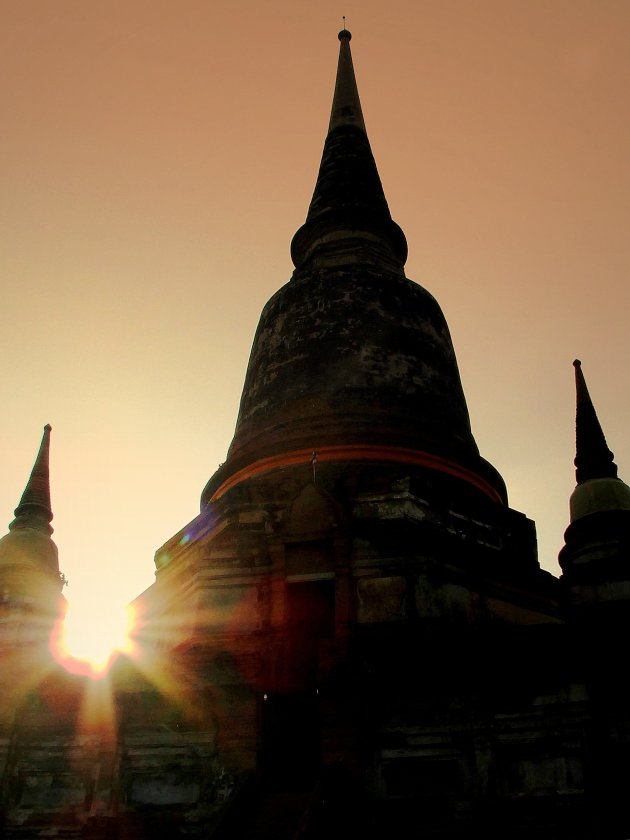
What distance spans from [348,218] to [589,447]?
21.3ft

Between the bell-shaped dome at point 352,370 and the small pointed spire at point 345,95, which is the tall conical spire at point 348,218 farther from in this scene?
the small pointed spire at point 345,95

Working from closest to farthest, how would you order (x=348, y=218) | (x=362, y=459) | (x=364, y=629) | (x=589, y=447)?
1. (x=364, y=629)
2. (x=362, y=459)
3. (x=589, y=447)
4. (x=348, y=218)

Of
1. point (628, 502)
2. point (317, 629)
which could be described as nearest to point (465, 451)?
point (628, 502)

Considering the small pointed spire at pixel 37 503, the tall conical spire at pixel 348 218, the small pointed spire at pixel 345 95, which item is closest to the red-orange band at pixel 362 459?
the small pointed spire at pixel 37 503

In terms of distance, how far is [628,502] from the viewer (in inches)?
605

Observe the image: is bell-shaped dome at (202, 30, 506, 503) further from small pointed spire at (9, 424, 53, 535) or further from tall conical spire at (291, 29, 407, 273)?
small pointed spire at (9, 424, 53, 535)

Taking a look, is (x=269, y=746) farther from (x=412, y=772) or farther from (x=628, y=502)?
(x=628, y=502)

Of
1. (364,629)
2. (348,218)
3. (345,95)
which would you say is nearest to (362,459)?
(364,629)

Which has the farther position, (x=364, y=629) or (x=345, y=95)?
(x=345, y=95)

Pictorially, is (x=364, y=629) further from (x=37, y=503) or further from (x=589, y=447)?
(x=37, y=503)

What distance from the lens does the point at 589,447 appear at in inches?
648

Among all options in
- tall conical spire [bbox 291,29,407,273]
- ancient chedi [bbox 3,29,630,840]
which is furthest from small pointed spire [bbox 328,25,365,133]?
ancient chedi [bbox 3,29,630,840]

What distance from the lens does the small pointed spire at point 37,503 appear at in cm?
1750

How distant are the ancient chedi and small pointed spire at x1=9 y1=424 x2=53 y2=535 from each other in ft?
11.7
